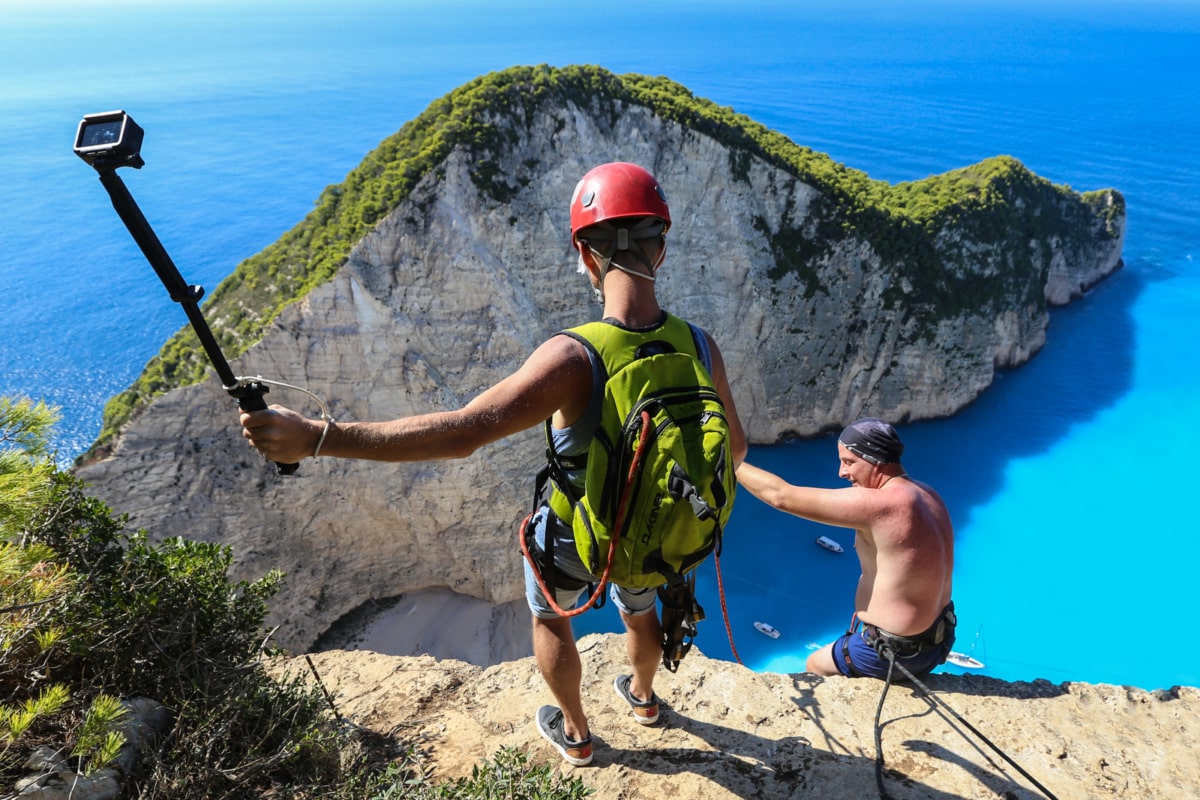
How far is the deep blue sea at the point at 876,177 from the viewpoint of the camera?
60.8 feet

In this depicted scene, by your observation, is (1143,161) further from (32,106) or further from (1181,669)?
→ (32,106)

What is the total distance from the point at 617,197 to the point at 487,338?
1400 centimetres

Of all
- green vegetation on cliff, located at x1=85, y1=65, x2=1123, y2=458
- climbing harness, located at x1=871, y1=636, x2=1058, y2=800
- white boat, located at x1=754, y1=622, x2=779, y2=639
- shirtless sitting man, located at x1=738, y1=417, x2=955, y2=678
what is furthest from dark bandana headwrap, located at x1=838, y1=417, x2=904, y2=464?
white boat, located at x1=754, y1=622, x2=779, y2=639

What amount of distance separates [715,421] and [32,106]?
98626mm

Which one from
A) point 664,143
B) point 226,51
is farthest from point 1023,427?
point 226,51

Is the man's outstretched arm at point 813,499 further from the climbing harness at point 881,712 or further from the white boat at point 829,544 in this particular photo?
the white boat at point 829,544

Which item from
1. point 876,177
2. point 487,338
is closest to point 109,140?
point 487,338

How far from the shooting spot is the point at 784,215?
21.5 metres

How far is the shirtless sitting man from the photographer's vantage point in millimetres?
3955

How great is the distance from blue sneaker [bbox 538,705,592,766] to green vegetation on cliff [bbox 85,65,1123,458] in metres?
13.2

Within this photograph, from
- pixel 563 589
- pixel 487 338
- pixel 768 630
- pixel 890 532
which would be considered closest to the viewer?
pixel 563 589

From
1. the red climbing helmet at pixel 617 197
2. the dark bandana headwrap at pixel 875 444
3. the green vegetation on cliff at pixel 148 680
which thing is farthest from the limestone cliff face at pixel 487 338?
the red climbing helmet at pixel 617 197

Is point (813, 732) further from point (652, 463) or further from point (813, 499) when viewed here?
point (652, 463)

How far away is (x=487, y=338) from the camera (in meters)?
16.5
